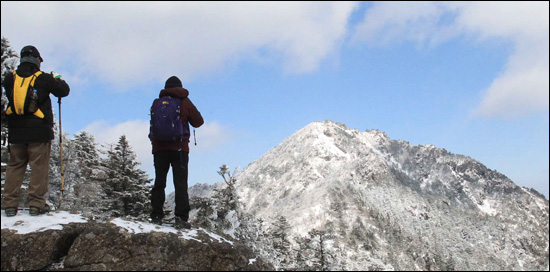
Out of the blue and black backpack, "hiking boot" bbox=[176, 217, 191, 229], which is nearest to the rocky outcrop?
"hiking boot" bbox=[176, 217, 191, 229]

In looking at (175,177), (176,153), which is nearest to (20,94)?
(176,153)

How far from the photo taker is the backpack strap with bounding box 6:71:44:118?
805 cm

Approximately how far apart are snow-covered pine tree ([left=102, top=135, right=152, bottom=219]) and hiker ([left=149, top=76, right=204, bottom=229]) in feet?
45.0

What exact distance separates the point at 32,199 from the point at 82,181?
901 inches

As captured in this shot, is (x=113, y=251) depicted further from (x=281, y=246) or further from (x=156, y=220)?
(x=281, y=246)

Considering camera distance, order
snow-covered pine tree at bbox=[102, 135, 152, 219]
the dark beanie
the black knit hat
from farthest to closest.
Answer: snow-covered pine tree at bbox=[102, 135, 152, 219] < the dark beanie < the black knit hat

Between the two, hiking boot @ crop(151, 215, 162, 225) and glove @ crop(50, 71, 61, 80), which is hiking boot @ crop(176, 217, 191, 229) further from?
glove @ crop(50, 71, 61, 80)

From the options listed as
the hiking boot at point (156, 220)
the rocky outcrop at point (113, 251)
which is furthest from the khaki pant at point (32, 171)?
the hiking boot at point (156, 220)

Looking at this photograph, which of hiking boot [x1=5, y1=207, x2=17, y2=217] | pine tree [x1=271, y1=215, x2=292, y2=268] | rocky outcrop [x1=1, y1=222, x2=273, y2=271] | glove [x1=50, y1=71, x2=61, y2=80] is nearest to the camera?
rocky outcrop [x1=1, y1=222, x2=273, y2=271]

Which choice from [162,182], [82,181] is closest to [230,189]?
[82,181]

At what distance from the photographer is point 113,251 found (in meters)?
7.24

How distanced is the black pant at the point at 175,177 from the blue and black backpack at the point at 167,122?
0.39m

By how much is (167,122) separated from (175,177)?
46.5 inches

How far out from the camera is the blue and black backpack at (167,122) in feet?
28.2
